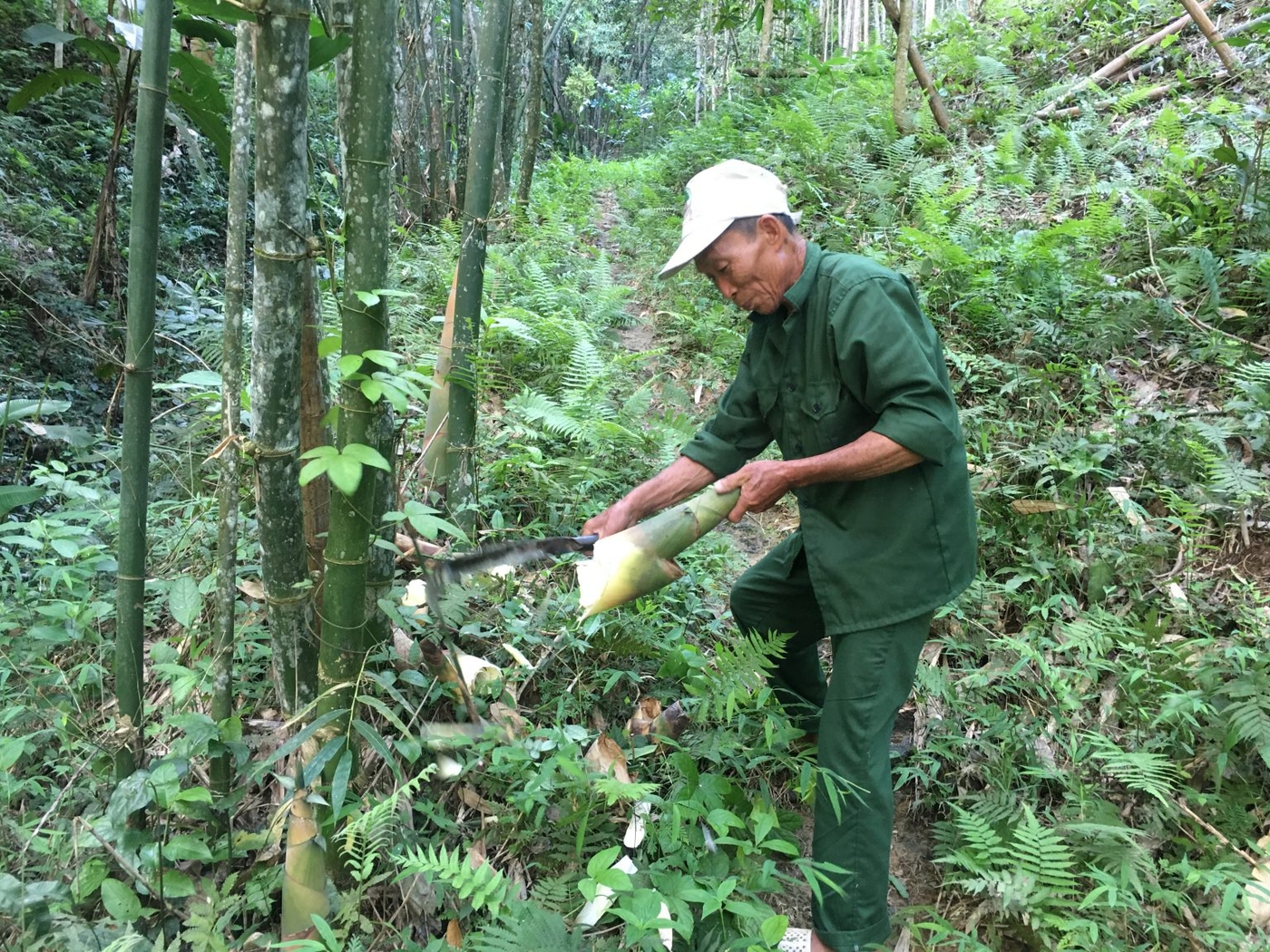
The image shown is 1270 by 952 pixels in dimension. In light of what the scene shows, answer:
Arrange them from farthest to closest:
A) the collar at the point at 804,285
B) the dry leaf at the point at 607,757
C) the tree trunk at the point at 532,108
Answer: the tree trunk at the point at 532,108 → the dry leaf at the point at 607,757 → the collar at the point at 804,285

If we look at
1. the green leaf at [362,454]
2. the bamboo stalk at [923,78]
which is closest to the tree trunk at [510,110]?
the bamboo stalk at [923,78]

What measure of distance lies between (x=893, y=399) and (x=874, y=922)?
1.52m

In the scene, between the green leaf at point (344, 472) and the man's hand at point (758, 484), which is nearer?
the green leaf at point (344, 472)

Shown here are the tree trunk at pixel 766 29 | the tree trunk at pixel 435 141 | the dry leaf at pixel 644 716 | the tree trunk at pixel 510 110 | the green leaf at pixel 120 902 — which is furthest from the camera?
the tree trunk at pixel 766 29

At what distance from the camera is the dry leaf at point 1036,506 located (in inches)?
158

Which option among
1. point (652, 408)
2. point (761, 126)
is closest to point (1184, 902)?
point (652, 408)

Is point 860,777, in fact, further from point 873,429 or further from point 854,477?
point 873,429

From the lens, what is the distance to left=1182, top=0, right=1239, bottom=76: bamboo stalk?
6.14 metres

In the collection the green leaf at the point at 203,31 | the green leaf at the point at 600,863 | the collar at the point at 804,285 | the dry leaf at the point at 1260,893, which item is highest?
the green leaf at the point at 203,31

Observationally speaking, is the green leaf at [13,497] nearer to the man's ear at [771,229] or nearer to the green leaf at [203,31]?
the green leaf at [203,31]

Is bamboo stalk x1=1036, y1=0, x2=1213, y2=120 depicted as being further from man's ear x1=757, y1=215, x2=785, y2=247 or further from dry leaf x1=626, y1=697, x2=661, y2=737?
dry leaf x1=626, y1=697, x2=661, y2=737

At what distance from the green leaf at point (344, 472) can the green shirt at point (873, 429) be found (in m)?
1.41

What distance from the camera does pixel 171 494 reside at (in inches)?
164

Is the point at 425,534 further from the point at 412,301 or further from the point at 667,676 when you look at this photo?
the point at 412,301
